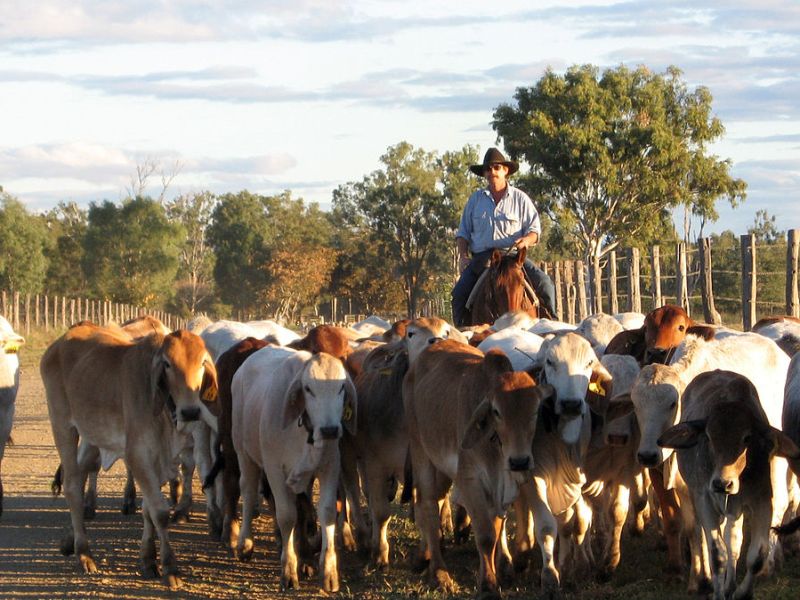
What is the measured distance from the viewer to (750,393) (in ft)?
25.2

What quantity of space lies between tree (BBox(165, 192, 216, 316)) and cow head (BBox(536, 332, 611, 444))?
222ft

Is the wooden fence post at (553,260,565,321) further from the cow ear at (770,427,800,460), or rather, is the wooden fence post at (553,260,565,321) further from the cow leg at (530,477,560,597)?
the cow ear at (770,427,800,460)

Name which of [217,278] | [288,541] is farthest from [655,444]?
[217,278]

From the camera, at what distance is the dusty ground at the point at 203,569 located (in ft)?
28.1

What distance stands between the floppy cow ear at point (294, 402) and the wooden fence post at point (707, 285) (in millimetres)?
12085

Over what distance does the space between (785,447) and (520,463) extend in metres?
1.48

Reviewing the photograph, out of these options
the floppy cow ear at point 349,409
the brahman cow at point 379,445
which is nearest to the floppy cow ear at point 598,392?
the brahman cow at point 379,445

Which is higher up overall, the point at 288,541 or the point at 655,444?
the point at 655,444

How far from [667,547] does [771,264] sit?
2742cm

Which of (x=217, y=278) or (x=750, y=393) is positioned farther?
(x=217, y=278)

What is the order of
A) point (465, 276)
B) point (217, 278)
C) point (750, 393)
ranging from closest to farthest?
point (750, 393) → point (465, 276) → point (217, 278)

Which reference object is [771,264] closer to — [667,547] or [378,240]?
[667,547]

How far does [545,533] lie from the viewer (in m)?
8.16

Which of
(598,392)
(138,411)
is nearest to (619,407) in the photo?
(598,392)
